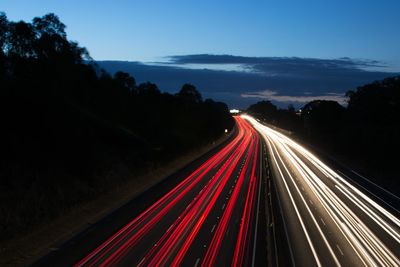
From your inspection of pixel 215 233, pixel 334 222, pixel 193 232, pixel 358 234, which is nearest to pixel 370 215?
pixel 334 222

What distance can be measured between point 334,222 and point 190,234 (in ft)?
31.5

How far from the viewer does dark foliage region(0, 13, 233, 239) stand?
32.4 m

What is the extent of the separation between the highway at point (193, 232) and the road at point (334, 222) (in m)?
2.01

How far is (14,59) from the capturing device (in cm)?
6222

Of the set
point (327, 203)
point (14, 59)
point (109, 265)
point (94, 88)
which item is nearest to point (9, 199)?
point (109, 265)

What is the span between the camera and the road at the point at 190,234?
20.3m

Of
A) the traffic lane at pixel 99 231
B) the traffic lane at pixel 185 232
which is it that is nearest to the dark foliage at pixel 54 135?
the traffic lane at pixel 99 231

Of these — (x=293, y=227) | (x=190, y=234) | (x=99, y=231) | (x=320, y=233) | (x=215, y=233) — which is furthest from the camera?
(x=293, y=227)

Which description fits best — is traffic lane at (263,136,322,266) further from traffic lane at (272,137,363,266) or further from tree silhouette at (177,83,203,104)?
tree silhouette at (177,83,203,104)

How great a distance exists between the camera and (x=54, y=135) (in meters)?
41.4

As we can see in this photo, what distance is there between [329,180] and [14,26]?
4355 centimetres

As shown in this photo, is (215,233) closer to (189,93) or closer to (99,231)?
(99,231)

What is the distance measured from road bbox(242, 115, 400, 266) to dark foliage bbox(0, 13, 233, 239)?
13665mm

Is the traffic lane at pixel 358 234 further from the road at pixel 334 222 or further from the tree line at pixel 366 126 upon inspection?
the tree line at pixel 366 126
